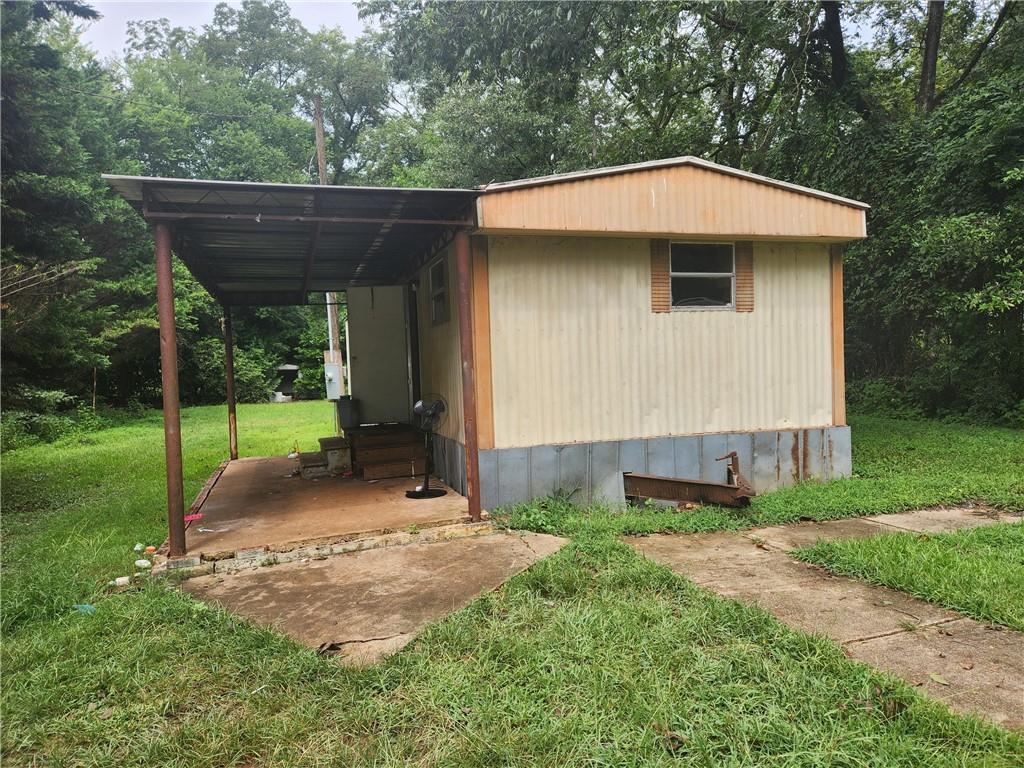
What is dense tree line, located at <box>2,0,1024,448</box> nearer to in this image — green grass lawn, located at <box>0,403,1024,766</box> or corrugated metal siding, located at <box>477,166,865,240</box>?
corrugated metal siding, located at <box>477,166,865,240</box>

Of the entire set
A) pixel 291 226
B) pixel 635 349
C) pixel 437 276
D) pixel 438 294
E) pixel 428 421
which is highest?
pixel 291 226

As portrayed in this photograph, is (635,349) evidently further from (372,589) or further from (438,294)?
(372,589)

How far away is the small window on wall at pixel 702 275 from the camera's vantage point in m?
6.55

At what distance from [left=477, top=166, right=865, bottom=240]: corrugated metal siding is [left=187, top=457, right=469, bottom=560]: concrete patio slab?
8.77 feet

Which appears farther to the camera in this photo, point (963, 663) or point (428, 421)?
point (428, 421)

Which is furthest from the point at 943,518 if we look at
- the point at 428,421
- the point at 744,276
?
the point at 428,421

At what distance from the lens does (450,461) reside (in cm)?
696

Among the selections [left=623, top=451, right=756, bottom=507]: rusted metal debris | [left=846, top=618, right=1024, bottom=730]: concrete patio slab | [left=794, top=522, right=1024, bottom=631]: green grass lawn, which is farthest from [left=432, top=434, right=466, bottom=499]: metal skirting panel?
[left=846, top=618, right=1024, bottom=730]: concrete patio slab

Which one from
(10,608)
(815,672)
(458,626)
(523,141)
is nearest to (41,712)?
(10,608)

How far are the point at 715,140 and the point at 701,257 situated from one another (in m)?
7.35

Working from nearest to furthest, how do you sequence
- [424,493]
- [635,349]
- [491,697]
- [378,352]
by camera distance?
[491,697], [635,349], [424,493], [378,352]

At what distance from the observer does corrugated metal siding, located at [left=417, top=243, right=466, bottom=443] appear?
6.52 meters

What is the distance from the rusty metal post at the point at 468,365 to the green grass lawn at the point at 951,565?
2.66m

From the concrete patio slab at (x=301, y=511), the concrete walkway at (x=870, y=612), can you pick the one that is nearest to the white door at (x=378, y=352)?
the concrete patio slab at (x=301, y=511)
